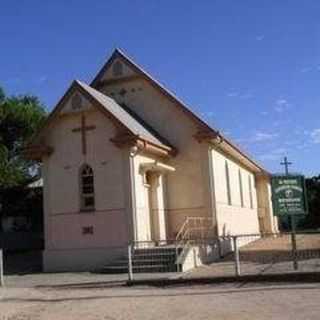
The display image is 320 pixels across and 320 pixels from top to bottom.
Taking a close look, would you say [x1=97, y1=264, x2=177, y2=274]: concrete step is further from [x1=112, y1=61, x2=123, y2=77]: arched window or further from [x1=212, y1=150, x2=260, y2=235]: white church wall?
[x1=112, y1=61, x2=123, y2=77]: arched window

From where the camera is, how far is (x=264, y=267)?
861 inches

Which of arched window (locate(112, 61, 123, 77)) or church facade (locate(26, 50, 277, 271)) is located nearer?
church facade (locate(26, 50, 277, 271))

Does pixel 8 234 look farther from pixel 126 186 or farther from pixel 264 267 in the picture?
pixel 264 267

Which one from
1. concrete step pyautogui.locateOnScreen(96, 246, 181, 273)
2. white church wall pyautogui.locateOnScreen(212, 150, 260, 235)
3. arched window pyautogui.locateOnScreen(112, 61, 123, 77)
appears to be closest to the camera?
concrete step pyautogui.locateOnScreen(96, 246, 181, 273)

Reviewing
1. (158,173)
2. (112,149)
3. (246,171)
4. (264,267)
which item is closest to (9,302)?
(264,267)

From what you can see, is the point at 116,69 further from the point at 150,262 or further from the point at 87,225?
the point at 150,262

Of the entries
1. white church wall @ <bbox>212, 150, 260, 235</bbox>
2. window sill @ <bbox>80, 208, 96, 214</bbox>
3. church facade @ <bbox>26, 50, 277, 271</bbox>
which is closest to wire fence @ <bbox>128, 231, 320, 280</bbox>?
church facade @ <bbox>26, 50, 277, 271</bbox>

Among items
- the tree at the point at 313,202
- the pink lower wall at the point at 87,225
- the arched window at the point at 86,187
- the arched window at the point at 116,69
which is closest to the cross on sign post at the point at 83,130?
the arched window at the point at 86,187

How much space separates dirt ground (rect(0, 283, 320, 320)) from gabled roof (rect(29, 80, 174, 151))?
8.56m

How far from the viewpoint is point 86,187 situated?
2778 centimetres

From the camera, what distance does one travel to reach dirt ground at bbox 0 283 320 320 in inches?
549

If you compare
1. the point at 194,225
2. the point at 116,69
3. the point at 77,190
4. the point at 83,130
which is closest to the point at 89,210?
the point at 77,190

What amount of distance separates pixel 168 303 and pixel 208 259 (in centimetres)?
1039

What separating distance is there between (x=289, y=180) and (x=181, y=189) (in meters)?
9.04
